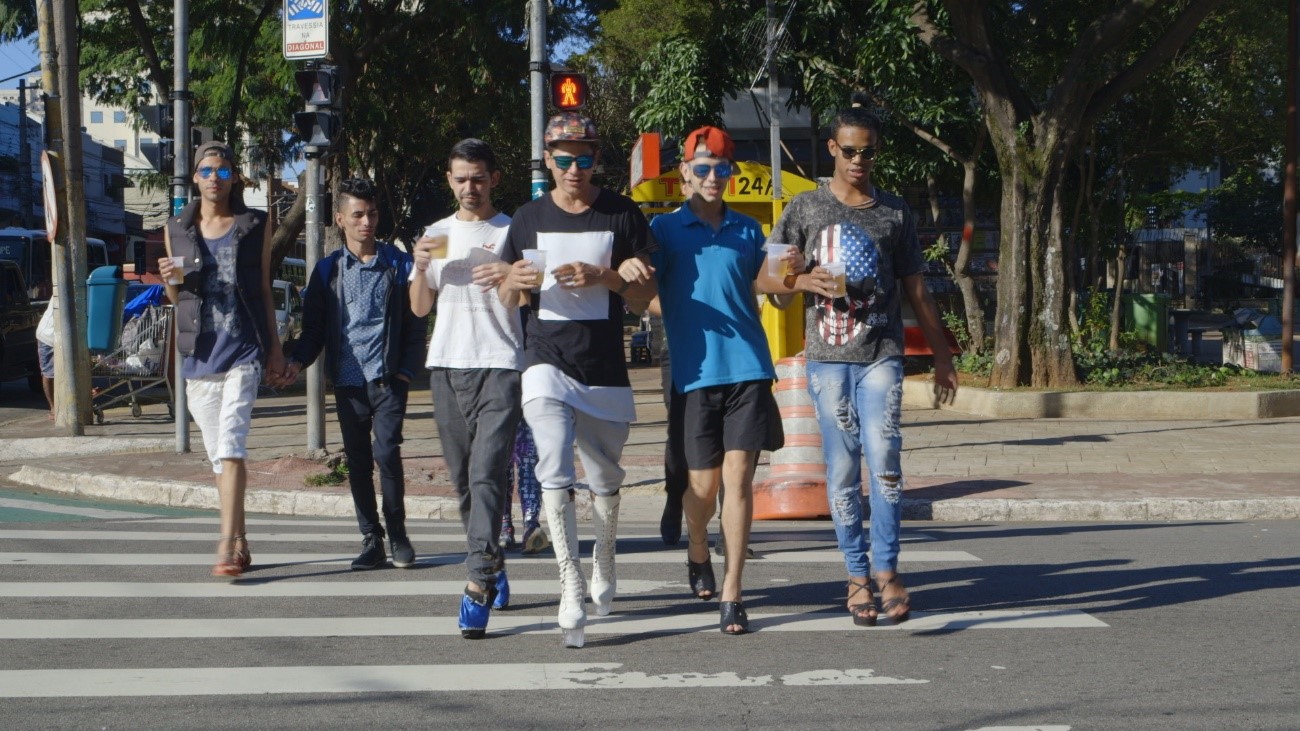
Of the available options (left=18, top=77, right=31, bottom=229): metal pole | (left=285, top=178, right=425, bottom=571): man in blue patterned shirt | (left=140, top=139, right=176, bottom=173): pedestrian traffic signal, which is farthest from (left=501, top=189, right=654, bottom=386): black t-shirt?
(left=18, top=77, right=31, bottom=229): metal pole

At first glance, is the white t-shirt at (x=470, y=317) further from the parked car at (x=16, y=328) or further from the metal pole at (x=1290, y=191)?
the parked car at (x=16, y=328)

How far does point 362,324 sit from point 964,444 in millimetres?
7326

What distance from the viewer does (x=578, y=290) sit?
537 cm

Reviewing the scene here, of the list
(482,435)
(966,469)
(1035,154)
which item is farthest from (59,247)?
(1035,154)

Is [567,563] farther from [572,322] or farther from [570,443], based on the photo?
[572,322]

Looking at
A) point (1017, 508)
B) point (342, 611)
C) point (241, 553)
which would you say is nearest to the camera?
point (342, 611)

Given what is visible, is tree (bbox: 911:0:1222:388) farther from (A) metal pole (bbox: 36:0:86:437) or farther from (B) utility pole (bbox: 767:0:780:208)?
(A) metal pole (bbox: 36:0:86:437)

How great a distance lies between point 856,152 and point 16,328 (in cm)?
1955

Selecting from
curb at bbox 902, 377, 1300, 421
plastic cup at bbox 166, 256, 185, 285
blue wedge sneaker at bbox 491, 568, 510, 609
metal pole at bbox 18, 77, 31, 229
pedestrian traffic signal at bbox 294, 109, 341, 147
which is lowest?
curb at bbox 902, 377, 1300, 421

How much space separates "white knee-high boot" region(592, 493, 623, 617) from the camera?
562 cm

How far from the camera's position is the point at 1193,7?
51.7 ft

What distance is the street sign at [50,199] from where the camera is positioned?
13.0m

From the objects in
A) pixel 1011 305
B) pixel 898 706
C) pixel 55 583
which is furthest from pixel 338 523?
pixel 1011 305

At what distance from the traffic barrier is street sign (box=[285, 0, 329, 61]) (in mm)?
4771
